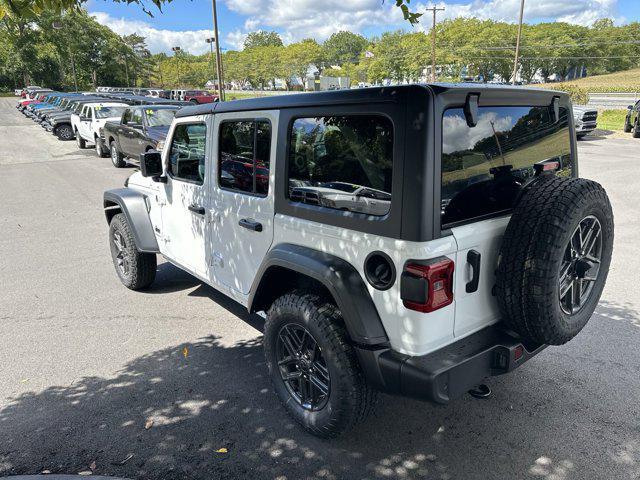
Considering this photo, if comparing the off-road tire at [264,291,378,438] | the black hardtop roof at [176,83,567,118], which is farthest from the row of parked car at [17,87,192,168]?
the off-road tire at [264,291,378,438]

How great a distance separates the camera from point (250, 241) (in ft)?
10.3

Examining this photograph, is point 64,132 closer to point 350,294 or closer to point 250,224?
point 250,224

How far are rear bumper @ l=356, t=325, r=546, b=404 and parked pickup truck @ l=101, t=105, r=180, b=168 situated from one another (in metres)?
10.3

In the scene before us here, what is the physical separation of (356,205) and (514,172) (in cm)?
96

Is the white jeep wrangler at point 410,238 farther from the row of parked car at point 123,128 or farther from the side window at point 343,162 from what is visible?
the row of parked car at point 123,128

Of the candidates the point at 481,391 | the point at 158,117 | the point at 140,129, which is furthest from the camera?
the point at 158,117

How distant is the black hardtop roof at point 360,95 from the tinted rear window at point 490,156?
0.10 metres

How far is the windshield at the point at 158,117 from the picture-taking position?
12250 mm

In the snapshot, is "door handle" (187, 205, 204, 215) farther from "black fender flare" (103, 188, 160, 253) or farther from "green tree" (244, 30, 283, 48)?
"green tree" (244, 30, 283, 48)

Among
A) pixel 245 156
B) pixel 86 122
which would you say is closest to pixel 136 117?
pixel 86 122

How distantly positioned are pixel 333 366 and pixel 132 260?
123 inches

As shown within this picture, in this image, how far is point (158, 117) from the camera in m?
12.4

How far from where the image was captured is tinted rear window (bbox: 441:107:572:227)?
7.39 feet

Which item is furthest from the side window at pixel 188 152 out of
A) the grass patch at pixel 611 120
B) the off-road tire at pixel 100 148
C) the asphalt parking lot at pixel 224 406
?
the grass patch at pixel 611 120
